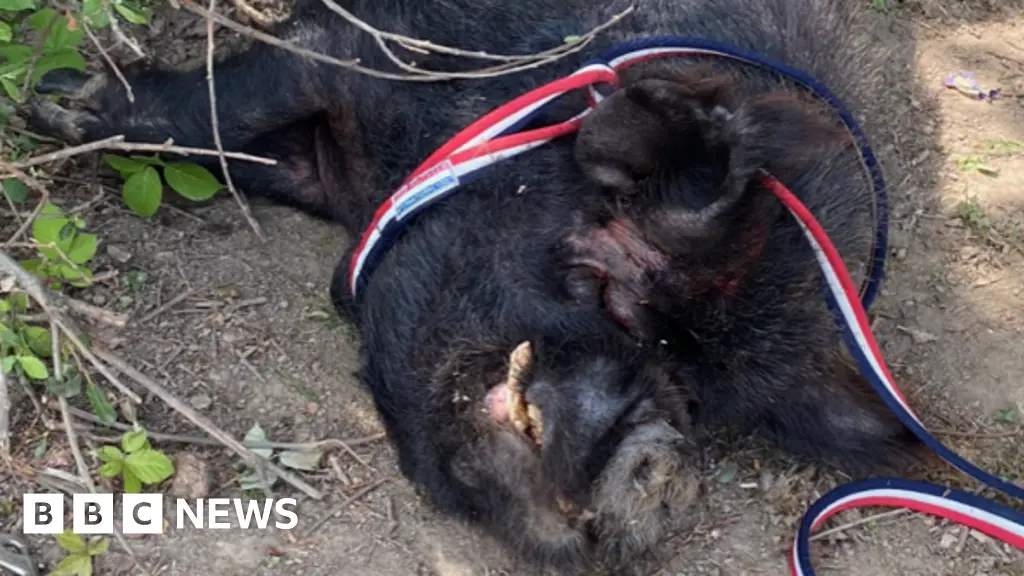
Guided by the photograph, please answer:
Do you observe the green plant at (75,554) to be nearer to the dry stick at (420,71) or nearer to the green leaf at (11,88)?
the green leaf at (11,88)

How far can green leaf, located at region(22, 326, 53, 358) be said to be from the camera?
266cm

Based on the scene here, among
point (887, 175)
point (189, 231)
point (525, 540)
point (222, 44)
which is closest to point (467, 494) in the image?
point (525, 540)

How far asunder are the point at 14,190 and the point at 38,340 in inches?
16.0

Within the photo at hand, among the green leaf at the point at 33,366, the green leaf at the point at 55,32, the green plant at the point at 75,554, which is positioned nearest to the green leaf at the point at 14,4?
the green leaf at the point at 55,32

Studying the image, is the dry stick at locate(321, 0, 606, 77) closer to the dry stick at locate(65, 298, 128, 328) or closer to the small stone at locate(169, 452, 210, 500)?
the dry stick at locate(65, 298, 128, 328)

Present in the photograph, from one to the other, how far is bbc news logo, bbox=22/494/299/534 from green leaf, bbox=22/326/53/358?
346 mm

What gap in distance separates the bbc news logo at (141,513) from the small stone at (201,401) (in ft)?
0.82

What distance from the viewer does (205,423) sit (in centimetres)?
264

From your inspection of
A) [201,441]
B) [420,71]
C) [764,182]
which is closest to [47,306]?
[201,441]

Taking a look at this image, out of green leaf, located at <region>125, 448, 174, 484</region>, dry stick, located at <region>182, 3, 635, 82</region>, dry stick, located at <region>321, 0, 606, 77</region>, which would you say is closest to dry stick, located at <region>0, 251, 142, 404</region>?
green leaf, located at <region>125, 448, 174, 484</region>

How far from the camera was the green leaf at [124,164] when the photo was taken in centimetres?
298

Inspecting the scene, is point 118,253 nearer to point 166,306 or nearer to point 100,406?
point 166,306

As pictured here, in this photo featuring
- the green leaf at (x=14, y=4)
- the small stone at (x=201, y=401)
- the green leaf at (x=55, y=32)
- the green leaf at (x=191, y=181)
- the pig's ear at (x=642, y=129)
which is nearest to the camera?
the pig's ear at (x=642, y=129)

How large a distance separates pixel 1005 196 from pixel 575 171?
1969mm
